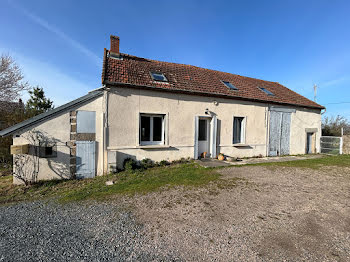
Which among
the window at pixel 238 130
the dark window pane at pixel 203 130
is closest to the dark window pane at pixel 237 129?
the window at pixel 238 130

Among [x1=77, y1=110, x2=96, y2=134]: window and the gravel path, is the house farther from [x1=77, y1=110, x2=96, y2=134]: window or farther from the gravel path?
the gravel path

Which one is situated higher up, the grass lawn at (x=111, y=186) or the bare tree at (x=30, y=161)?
the bare tree at (x=30, y=161)

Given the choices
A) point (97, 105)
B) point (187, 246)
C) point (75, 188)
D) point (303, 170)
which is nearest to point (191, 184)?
point (187, 246)

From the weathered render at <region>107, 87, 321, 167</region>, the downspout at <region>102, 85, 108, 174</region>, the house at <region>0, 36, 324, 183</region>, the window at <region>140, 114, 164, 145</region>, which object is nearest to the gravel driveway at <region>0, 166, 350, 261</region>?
the house at <region>0, 36, 324, 183</region>

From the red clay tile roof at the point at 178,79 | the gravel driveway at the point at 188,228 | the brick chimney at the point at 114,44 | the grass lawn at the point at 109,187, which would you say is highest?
the brick chimney at the point at 114,44

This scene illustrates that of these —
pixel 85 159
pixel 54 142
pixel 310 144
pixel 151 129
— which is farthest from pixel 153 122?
pixel 310 144

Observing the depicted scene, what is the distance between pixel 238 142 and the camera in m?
9.64

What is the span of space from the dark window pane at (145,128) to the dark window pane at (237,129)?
17.0ft

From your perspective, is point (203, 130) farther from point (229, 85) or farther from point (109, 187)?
point (109, 187)

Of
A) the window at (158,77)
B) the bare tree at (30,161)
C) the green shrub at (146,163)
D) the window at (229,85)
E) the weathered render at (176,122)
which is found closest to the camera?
the bare tree at (30,161)

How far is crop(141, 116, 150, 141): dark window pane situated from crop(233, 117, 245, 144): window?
17.0 feet

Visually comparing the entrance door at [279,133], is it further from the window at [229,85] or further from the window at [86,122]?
the window at [86,122]

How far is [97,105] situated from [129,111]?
127 centimetres

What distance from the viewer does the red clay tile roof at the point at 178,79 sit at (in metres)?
7.13
